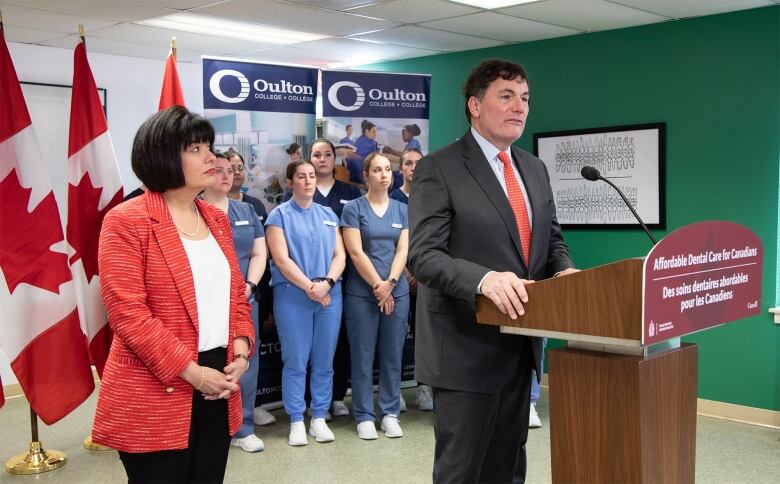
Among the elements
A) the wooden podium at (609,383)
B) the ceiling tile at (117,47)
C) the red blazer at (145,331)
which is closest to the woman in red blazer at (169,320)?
the red blazer at (145,331)

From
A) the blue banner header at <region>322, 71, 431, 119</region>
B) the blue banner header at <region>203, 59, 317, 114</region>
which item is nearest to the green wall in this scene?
the blue banner header at <region>322, 71, 431, 119</region>

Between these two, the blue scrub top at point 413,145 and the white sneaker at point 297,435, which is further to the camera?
the blue scrub top at point 413,145

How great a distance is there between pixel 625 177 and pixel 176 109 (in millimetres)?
3936

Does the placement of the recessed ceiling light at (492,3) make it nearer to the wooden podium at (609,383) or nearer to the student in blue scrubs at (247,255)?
the student in blue scrubs at (247,255)

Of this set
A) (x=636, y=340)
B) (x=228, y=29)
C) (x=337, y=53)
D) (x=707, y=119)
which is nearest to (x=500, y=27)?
(x=707, y=119)

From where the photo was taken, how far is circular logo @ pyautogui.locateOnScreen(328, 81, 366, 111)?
534 cm

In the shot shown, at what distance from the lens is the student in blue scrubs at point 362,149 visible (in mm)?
5387

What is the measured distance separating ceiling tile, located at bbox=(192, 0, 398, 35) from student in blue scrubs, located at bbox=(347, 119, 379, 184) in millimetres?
649

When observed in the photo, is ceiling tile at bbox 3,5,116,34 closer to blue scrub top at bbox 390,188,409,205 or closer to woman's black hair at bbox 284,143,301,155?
woman's black hair at bbox 284,143,301,155

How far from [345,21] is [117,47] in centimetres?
194

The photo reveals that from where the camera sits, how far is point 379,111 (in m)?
5.52

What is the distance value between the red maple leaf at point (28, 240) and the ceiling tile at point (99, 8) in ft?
4.62

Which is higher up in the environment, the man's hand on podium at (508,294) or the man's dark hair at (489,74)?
the man's dark hair at (489,74)

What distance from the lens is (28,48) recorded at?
19.5 feet
